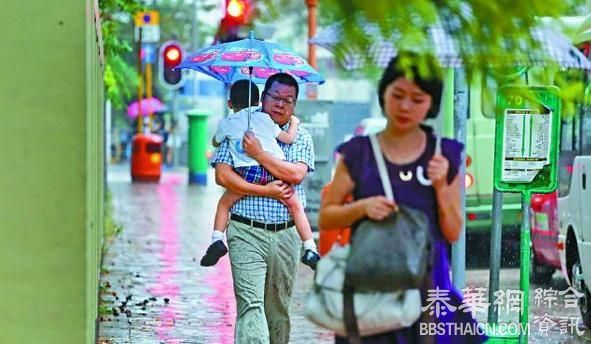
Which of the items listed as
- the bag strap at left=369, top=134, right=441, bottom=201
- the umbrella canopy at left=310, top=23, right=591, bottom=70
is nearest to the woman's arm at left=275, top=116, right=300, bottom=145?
the bag strap at left=369, top=134, right=441, bottom=201

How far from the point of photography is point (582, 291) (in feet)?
39.2

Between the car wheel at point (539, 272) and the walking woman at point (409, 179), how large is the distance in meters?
9.18

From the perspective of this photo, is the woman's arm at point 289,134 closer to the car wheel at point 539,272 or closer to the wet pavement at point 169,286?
the wet pavement at point 169,286

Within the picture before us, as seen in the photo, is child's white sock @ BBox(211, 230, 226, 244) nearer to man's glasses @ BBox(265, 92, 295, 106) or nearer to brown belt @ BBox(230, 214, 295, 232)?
brown belt @ BBox(230, 214, 295, 232)

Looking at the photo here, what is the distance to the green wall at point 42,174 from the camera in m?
6.66

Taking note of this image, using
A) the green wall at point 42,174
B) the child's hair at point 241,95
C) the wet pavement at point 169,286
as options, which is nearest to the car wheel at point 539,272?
the wet pavement at point 169,286

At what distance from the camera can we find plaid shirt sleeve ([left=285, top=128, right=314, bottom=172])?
8273mm

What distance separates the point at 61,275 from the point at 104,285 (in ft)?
23.9

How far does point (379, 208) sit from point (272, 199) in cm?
240

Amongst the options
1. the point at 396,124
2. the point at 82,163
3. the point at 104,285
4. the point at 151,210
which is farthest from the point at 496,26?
the point at 151,210

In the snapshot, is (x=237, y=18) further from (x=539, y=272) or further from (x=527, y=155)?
(x=539, y=272)

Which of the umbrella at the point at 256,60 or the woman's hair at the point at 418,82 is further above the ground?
the umbrella at the point at 256,60

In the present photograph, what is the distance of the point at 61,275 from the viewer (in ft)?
21.9

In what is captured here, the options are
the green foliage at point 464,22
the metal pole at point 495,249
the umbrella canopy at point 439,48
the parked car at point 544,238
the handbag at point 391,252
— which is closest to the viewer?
the green foliage at point 464,22
